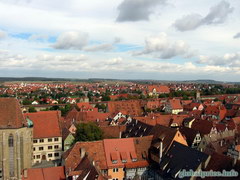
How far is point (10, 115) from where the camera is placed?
5362 centimetres

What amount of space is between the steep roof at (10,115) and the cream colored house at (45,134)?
1434cm

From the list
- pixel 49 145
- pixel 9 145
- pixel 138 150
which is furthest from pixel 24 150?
pixel 138 150

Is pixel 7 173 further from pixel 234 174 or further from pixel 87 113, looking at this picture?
pixel 87 113

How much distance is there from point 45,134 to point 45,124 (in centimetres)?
255

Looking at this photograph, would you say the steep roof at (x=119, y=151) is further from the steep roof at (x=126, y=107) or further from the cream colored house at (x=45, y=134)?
the steep roof at (x=126, y=107)

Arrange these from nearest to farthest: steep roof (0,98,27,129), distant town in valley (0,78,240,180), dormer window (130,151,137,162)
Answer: distant town in valley (0,78,240,180) → dormer window (130,151,137,162) → steep roof (0,98,27,129)

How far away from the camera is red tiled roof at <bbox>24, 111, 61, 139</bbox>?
2704 inches

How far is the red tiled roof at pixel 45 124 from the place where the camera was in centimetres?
6869

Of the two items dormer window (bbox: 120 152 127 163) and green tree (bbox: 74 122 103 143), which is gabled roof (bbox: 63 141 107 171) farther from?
green tree (bbox: 74 122 103 143)

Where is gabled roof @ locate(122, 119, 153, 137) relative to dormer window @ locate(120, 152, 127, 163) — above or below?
above

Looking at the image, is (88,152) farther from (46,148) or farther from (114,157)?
(46,148)

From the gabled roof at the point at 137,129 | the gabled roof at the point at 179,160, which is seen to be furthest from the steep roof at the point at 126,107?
the gabled roof at the point at 179,160

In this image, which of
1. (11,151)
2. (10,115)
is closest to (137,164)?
(11,151)

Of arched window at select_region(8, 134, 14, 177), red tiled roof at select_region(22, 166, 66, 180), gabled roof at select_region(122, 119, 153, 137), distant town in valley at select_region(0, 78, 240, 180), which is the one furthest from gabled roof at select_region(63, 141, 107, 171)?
gabled roof at select_region(122, 119, 153, 137)
